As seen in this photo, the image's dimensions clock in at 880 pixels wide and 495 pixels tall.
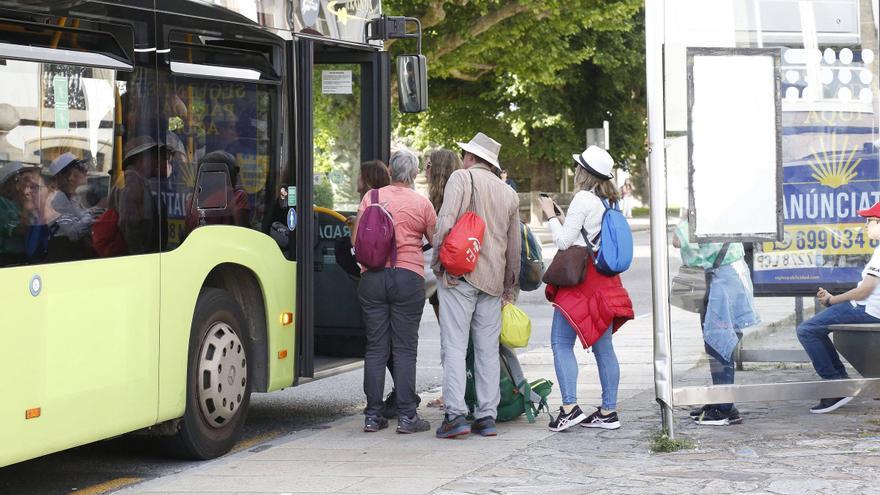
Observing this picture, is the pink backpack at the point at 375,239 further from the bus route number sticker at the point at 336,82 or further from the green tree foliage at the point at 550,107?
the green tree foliage at the point at 550,107

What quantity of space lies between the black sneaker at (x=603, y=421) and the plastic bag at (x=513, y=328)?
0.60m

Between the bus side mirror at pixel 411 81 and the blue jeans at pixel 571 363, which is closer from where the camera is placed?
the blue jeans at pixel 571 363

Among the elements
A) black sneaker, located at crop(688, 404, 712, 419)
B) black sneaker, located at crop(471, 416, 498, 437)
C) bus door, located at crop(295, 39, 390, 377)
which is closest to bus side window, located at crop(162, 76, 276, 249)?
bus door, located at crop(295, 39, 390, 377)

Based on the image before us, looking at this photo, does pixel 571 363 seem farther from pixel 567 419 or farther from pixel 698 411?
pixel 698 411

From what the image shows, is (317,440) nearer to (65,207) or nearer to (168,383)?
(168,383)

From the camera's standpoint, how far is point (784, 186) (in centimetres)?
854

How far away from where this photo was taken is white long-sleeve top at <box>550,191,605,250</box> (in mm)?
8609

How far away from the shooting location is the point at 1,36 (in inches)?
247

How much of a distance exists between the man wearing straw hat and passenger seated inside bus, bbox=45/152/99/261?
2391 mm

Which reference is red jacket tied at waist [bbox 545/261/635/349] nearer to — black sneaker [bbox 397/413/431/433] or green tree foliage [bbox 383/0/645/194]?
black sneaker [bbox 397/413/431/433]

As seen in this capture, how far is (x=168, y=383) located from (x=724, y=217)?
10.3 ft

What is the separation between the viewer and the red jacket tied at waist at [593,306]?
8.64 meters

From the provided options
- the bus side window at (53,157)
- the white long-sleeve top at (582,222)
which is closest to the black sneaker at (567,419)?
the white long-sleeve top at (582,222)

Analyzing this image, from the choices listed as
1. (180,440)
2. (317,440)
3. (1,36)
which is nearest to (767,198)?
(317,440)
